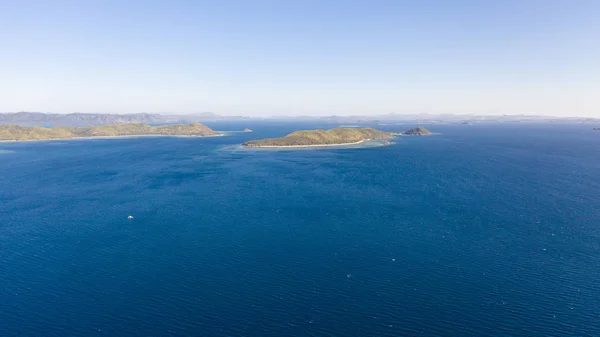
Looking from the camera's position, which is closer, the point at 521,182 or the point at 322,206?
the point at 322,206

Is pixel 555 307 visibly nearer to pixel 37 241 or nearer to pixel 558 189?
pixel 558 189

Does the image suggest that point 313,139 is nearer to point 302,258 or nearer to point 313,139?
point 313,139

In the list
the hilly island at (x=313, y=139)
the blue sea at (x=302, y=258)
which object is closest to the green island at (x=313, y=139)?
the hilly island at (x=313, y=139)

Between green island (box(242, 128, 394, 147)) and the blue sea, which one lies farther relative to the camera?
green island (box(242, 128, 394, 147))

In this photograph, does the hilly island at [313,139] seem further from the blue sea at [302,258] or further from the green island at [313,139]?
the blue sea at [302,258]

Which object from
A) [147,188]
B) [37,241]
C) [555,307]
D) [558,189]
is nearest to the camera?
[555,307]

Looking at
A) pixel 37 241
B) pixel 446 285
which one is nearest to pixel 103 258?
pixel 37 241

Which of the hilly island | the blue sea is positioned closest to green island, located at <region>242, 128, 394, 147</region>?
the hilly island

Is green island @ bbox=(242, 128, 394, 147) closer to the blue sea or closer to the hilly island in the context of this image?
the hilly island
